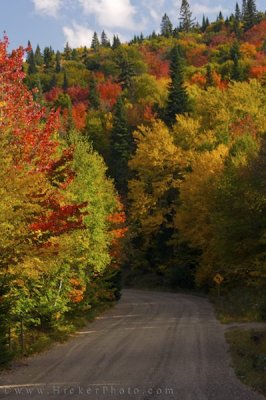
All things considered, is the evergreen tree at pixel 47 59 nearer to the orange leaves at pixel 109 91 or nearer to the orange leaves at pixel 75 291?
the orange leaves at pixel 109 91

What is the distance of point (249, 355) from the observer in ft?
57.0

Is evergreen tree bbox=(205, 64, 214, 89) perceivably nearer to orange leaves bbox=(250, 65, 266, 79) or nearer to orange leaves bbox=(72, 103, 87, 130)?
orange leaves bbox=(250, 65, 266, 79)

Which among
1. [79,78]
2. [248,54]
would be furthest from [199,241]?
[79,78]

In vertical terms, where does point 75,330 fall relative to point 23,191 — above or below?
below

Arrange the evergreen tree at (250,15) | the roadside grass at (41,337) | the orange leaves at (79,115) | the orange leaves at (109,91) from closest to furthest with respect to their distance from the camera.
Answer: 1. the roadside grass at (41,337)
2. the orange leaves at (79,115)
3. the orange leaves at (109,91)
4. the evergreen tree at (250,15)

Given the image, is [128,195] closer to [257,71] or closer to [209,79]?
[209,79]

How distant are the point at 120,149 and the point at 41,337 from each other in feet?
164

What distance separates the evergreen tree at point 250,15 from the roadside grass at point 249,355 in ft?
471

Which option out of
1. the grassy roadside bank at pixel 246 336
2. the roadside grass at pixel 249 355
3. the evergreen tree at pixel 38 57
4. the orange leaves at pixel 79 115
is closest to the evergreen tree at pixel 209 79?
the orange leaves at pixel 79 115

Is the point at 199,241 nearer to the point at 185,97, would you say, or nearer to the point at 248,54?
the point at 185,97

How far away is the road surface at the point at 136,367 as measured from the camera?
12312 millimetres

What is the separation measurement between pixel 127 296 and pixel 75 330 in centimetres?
2126

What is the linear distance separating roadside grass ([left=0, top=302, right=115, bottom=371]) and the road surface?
0.44 meters

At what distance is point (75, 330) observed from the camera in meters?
25.5
